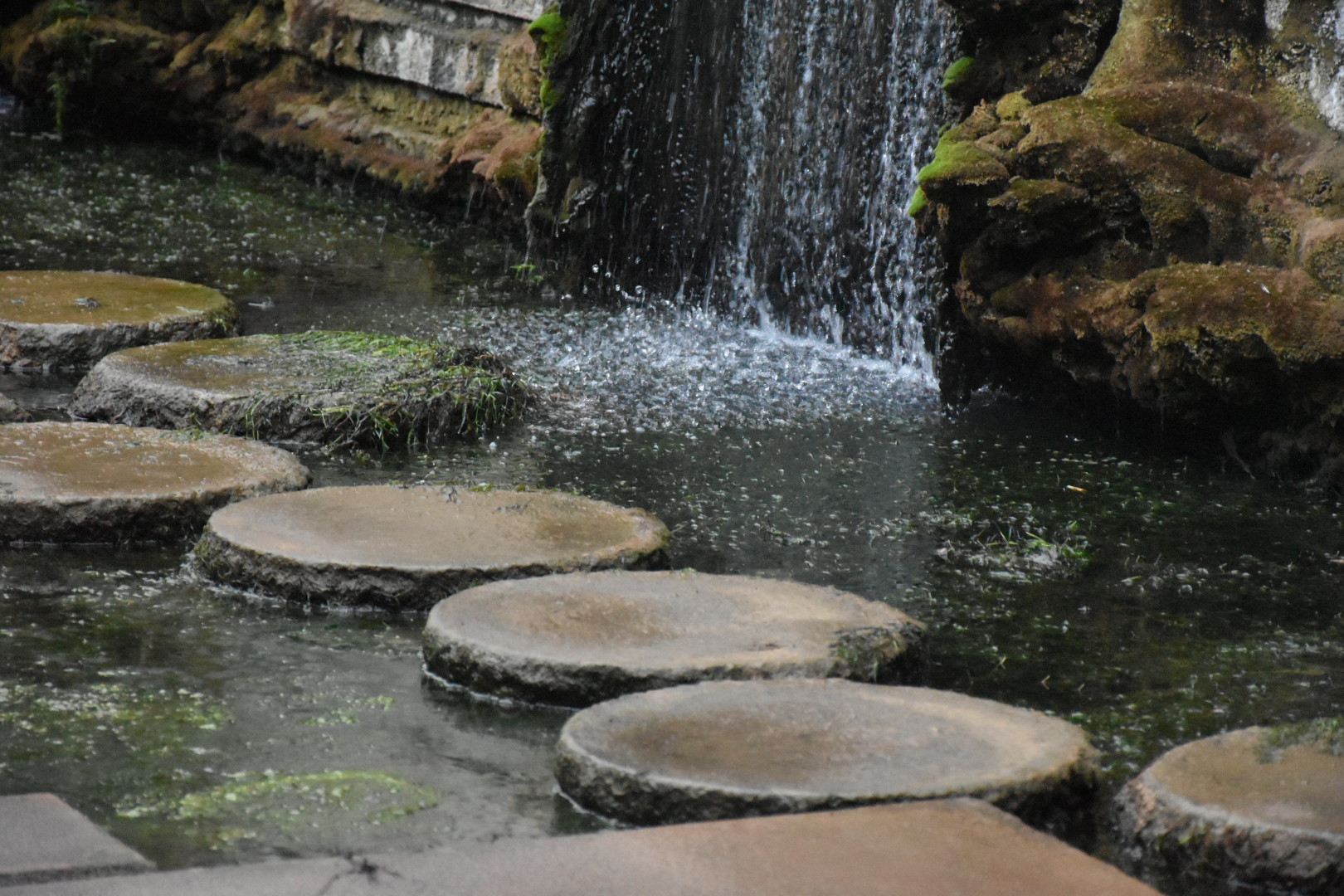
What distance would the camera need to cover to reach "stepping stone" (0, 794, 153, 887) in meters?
1.90

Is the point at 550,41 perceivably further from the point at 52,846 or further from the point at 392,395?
the point at 52,846

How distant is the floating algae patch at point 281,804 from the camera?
2.21 metres

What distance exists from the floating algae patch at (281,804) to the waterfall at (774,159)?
11.9 ft

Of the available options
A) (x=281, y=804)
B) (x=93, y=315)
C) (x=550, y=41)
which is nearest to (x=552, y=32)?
(x=550, y=41)

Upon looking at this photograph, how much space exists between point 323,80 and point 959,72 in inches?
242

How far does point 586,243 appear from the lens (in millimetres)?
7008

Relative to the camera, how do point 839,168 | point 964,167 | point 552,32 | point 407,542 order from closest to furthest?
point 407,542 < point 964,167 < point 839,168 < point 552,32

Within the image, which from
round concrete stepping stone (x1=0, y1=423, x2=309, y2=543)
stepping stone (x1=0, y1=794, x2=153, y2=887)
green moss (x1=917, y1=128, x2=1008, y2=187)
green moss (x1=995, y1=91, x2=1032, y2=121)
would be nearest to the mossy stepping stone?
round concrete stepping stone (x1=0, y1=423, x2=309, y2=543)

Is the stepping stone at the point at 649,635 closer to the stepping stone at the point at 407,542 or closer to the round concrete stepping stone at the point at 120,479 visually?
the stepping stone at the point at 407,542

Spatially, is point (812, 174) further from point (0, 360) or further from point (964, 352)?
point (0, 360)

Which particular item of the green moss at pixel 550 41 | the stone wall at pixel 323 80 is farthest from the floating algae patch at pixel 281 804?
the stone wall at pixel 323 80

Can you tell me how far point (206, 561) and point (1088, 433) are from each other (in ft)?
8.83

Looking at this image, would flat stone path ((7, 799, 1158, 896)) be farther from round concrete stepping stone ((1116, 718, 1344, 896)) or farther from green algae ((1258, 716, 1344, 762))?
green algae ((1258, 716, 1344, 762))

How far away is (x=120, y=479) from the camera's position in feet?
12.1
